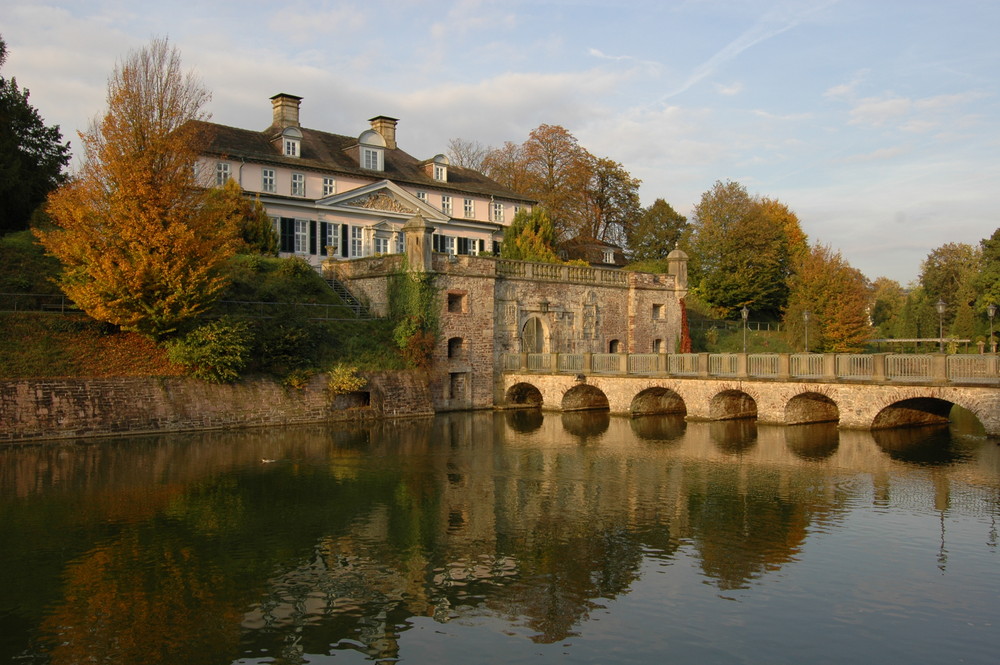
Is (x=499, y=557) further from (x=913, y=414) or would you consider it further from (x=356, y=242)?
(x=356, y=242)

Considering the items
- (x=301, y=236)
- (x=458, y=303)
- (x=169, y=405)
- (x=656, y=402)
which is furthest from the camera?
(x=301, y=236)

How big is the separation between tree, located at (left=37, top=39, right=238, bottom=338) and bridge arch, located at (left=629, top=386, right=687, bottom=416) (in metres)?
16.9

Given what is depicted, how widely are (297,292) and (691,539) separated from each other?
2521 cm

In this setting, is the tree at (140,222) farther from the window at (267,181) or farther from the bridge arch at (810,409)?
the bridge arch at (810,409)

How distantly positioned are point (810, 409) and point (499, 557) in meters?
19.7

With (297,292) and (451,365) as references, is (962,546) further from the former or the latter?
(297,292)

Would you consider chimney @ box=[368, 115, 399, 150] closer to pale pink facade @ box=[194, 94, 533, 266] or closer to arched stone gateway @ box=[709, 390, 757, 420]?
pale pink facade @ box=[194, 94, 533, 266]

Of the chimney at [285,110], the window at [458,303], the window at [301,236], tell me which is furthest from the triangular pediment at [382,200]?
the window at [458,303]

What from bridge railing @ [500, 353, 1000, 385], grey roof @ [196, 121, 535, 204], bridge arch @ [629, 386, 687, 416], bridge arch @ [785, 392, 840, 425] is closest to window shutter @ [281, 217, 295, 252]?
grey roof @ [196, 121, 535, 204]

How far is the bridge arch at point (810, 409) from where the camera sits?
28.0m

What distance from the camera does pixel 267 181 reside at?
138ft

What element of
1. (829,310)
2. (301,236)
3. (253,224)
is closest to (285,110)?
(301,236)

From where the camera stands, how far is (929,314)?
224 ft

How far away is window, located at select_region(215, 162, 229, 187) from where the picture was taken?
40000 mm
